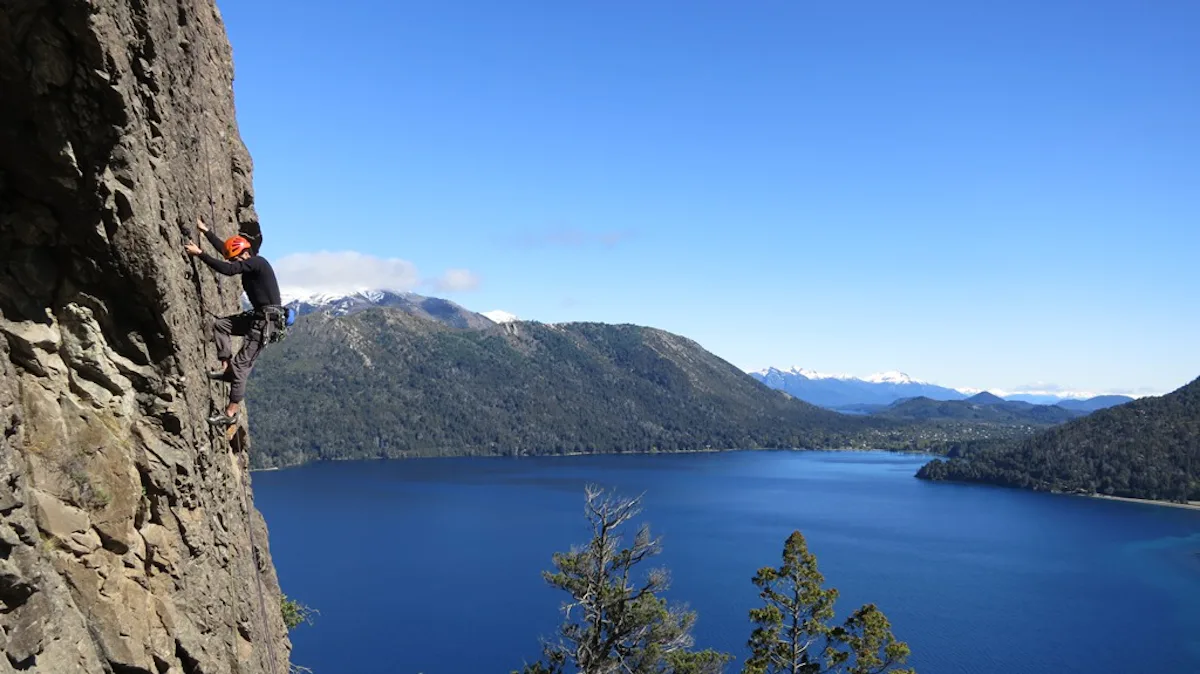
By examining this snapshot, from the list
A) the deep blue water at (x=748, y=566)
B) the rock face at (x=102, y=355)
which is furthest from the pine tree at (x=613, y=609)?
the deep blue water at (x=748, y=566)

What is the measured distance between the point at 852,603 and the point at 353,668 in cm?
3833

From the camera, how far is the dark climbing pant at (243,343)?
26.8 feet

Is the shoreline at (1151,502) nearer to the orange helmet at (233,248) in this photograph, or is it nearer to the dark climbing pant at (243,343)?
the dark climbing pant at (243,343)

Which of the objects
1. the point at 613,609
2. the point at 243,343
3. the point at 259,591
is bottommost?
the point at 613,609

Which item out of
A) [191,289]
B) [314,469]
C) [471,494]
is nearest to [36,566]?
[191,289]

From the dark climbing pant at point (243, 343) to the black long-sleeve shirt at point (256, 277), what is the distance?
0.20 metres

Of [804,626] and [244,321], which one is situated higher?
[244,321]

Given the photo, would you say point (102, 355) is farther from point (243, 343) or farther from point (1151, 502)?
point (1151, 502)

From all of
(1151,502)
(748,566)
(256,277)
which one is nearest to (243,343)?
(256,277)

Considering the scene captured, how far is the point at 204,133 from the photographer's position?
8219 millimetres

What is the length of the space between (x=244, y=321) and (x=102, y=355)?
2325 mm

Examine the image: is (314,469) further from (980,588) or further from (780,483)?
(980,588)

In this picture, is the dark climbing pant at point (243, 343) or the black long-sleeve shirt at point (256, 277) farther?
the dark climbing pant at point (243, 343)

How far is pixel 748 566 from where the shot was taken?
242 ft
